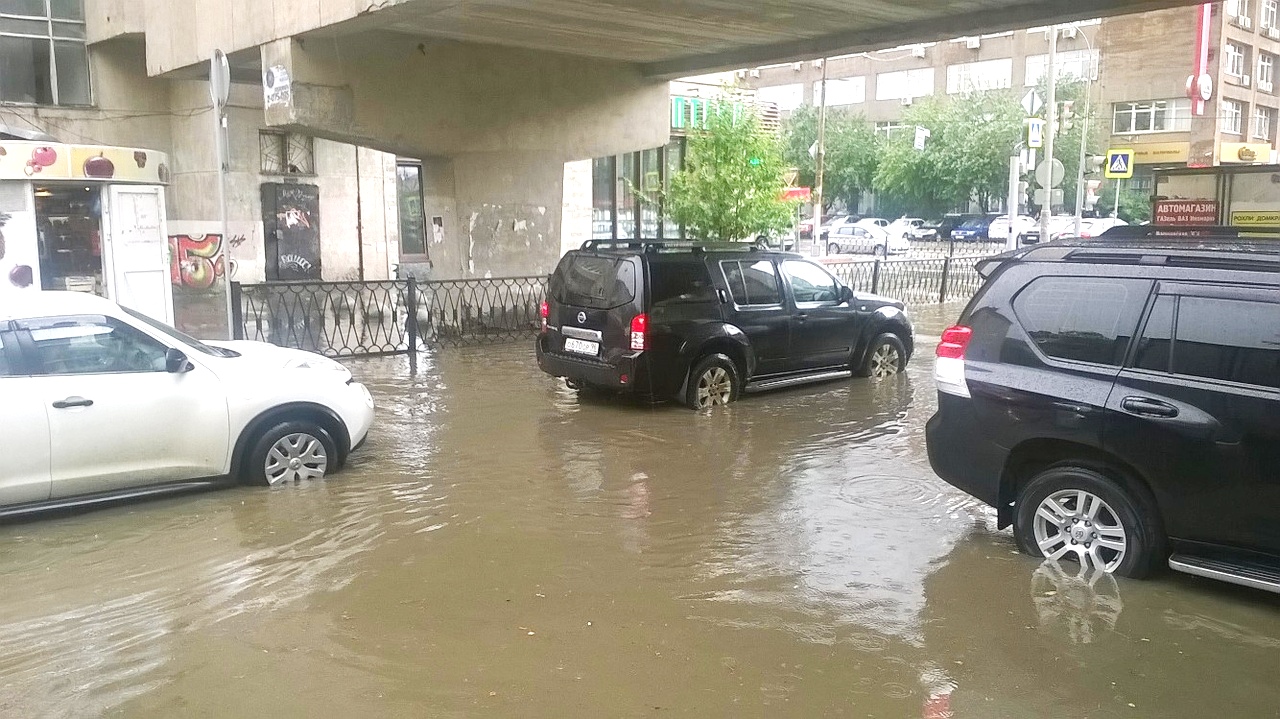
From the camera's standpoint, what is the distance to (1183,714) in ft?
13.3

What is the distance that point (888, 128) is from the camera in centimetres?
6750

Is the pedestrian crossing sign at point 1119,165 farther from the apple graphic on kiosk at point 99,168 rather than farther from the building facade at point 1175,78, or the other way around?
the building facade at point 1175,78

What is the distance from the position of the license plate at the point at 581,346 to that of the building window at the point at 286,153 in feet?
41.6

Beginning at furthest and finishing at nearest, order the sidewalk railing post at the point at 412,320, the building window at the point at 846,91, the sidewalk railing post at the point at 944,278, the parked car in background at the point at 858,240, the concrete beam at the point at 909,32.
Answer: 1. the building window at the point at 846,91
2. the parked car in background at the point at 858,240
3. the sidewalk railing post at the point at 944,278
4. the sidewalk railing post at the point at 412,320
5. the concrete beam at the point at 909,32

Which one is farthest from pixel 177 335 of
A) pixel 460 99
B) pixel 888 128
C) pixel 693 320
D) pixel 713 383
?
pixel 888 128

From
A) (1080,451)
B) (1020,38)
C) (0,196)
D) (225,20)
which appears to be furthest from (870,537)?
(1020,38)

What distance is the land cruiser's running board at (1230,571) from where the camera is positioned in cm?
486

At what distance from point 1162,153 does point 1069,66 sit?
304 inches

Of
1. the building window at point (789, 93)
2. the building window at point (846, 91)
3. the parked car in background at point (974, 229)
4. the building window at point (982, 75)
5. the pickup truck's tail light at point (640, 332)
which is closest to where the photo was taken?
the pickup truck's tail light at point (640, 332)

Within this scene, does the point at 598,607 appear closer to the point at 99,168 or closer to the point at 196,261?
the point at 99,168

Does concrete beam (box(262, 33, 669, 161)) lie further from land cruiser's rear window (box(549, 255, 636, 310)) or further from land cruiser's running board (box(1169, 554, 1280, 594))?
land cruiser's running board (box(1169, 554, 1280, 594))

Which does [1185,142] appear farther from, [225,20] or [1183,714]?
[1183,714]

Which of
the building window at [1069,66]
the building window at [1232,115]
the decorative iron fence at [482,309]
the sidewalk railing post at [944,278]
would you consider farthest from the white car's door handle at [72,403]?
the building window at [1232,115]

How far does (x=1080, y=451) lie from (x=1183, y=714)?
176 centimetres
